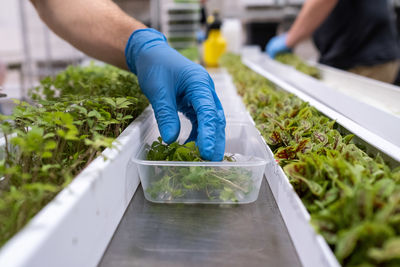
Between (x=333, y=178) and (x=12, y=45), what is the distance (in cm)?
666

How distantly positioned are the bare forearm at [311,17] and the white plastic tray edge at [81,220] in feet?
8.12

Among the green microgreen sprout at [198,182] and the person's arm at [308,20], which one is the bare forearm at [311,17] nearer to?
the person's arm at [308,20]

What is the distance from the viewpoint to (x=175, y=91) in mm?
1026

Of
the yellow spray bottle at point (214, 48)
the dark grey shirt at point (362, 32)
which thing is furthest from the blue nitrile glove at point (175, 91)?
the yellow spray bottle at point (214, 48)

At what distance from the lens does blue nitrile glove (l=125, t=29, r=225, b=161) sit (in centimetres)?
87

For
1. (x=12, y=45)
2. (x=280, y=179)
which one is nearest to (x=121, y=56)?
(x=280, y=179)

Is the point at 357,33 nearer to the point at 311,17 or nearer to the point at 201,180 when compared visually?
the point at 311,17

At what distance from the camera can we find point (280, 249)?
617 mm

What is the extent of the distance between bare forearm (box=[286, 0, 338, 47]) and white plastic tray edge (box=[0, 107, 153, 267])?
2.47 meters

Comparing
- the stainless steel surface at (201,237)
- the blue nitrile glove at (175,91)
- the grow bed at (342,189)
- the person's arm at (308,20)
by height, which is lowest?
the stainless steel surface at (201,237)

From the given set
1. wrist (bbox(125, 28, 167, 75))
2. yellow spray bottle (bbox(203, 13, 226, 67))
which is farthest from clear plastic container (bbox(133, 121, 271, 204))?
yellow spray bottle (bbox(203, 13, 226, 67))

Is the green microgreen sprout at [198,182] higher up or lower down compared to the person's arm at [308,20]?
lower down

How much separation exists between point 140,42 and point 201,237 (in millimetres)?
783

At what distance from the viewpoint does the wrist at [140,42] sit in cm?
112
